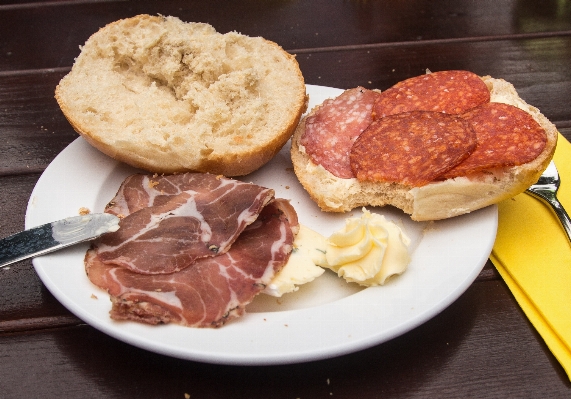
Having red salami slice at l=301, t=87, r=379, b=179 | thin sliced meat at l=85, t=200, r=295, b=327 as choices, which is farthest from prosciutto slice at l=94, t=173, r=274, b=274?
red salami slice at l=301, t=87, r=379, b=179

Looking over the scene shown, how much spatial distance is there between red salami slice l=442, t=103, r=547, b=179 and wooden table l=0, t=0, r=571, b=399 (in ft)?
1.41

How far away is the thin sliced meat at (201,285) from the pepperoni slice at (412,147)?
56 cm

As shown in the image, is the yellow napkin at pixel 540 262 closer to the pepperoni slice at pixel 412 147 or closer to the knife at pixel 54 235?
the pepperoni slice at pixel 412 147

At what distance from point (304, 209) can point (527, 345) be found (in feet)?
3.47

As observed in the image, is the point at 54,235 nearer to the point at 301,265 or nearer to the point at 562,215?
the point at 301,265

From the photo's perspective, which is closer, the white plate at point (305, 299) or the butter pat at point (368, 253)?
the white plate at point (305, 299)

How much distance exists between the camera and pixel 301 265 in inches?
80.0

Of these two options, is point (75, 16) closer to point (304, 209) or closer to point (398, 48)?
point (398, 48)

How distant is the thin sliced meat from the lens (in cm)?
180

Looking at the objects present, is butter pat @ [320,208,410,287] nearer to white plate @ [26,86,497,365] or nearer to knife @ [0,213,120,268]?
white plate @ [26,86,497,365]

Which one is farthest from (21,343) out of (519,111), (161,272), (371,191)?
(519,111)

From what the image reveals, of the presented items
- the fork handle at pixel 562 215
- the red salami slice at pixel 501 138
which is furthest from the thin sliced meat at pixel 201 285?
the fork handle at pixel 562 215

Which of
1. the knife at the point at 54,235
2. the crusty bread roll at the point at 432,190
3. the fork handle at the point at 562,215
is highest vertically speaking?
the knife at the point at 54,235

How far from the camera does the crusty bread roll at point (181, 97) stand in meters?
2.46
